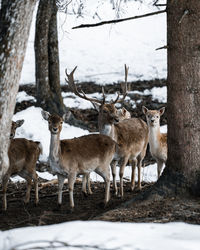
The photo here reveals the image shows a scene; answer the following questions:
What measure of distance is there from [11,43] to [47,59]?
914cm

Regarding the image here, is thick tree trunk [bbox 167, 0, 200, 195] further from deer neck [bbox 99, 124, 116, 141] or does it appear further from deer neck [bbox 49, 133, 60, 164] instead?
deer neck [bbox 99, 124, 116, 141]

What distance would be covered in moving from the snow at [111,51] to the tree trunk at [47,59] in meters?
5.93

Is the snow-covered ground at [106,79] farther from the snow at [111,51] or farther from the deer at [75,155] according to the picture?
the deer at [75,155]

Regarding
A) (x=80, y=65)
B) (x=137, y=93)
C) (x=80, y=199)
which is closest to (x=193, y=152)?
(x=80, y=199)

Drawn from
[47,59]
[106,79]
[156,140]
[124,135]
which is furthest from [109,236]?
[106,79]

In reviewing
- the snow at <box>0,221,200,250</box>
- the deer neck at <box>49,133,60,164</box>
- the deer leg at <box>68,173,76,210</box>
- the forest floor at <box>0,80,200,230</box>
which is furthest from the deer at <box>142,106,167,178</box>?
the snow at <box>0,221,200,250</box>

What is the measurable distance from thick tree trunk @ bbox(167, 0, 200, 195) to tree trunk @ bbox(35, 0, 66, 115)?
754 cm

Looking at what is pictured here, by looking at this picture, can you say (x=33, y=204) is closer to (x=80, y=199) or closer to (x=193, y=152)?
(x=80, y=199)

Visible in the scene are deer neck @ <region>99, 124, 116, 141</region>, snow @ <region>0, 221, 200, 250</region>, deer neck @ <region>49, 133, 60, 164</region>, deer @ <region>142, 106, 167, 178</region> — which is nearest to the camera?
snow @ <region>0, 221, 200, 250</region>

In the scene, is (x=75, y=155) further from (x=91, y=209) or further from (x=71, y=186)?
(x=91, y=209)

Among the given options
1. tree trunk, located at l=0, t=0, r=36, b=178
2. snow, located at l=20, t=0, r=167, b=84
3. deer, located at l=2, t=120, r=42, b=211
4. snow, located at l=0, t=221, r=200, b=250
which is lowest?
snow, located at l=0, t=221, r=200, b=250

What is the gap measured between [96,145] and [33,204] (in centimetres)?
142

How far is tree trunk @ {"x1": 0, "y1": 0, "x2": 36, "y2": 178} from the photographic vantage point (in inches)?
214

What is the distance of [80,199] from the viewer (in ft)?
29.2
